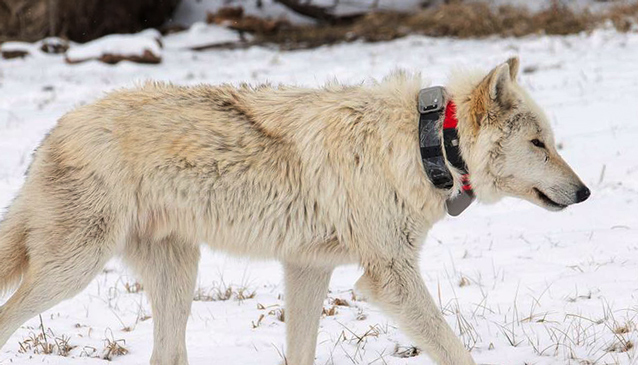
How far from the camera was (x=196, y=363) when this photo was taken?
5.04 m

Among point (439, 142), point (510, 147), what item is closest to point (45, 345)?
point (439, 142)

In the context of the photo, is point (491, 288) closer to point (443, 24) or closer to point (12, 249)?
point (12, 249)

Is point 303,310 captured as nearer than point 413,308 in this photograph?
No

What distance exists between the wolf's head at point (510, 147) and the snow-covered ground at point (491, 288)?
29.2 inches

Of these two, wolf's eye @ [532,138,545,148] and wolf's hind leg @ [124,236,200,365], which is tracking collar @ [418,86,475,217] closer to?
wolf's eye @ [532,138,545,148]

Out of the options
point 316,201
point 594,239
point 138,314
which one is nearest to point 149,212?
point 316,201

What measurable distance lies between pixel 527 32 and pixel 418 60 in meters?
2.68

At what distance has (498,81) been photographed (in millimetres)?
4332

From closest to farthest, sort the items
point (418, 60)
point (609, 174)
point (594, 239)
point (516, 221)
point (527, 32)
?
1. point (594, 239)
2. point (516, 221)
3. point (609, 174)
4. point (418, 60)
5. point (527, 32)

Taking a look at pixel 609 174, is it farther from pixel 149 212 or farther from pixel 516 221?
pixel 149 212

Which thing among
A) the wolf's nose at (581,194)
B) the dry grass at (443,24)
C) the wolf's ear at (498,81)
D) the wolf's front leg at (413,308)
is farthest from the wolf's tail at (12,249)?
the dry grass at (443,24)

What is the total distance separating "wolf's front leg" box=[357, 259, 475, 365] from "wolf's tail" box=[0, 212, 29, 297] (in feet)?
6.33

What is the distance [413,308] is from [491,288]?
1.83m

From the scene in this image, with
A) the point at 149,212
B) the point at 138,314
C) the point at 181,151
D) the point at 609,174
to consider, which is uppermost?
the point at 181,151
